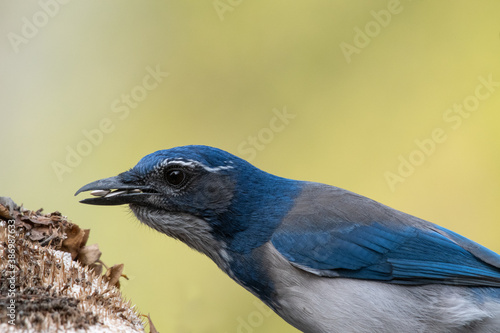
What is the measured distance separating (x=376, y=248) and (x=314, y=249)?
53 cm

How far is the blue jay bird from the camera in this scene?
439 centimetres

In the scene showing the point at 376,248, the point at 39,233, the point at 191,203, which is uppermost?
the point at 376,248

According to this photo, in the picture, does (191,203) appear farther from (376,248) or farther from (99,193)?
(376,248)

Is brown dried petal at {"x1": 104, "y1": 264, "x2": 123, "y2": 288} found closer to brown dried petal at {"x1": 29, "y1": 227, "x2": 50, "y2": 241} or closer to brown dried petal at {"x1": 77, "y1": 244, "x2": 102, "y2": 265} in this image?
brown dried petal at {"x1": 77, "y1": 244, "x2": 102, "y2": 265}

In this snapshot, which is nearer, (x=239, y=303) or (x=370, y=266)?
(x=370, y=266)

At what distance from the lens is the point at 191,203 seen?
15.4ft

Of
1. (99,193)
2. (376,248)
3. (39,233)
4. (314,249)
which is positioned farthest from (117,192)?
(376,248)

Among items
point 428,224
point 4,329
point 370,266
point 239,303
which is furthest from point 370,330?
point 239,303

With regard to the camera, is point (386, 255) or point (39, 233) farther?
point (386, 255)

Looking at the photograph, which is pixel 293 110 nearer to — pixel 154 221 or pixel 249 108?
pixel 249 108

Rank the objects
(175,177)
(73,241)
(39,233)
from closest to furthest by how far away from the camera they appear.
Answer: (39,233) → (73,241) → (175,177)

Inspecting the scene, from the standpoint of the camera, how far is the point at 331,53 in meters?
9.20

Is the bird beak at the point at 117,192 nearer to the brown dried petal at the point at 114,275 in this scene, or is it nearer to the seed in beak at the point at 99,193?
the seed in beak at the point at 99,193

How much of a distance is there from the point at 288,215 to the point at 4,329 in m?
2.75
